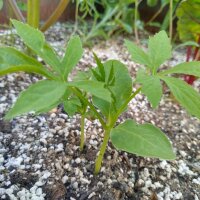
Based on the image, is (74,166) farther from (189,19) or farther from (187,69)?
(189,19)

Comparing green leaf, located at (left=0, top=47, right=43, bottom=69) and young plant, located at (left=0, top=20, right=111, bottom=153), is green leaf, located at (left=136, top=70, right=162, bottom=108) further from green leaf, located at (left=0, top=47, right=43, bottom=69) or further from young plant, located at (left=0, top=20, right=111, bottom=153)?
green leaf, located at (left=0, top=47, right=43, bottom=69)

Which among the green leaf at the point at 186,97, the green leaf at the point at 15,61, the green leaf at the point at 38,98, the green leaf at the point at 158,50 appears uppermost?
the green leaf at the point at 158,50

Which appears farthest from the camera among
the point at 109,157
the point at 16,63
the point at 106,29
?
the point at 106,29

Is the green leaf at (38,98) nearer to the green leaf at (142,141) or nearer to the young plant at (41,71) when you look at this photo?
the young plant at (41,71)

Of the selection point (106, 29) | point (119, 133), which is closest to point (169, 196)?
point (119, 133)

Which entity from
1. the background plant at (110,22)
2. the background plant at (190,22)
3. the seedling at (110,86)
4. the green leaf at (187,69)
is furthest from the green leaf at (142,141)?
the background plant at (110,22)

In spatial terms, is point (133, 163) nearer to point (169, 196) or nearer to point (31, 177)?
point (169, 196)
